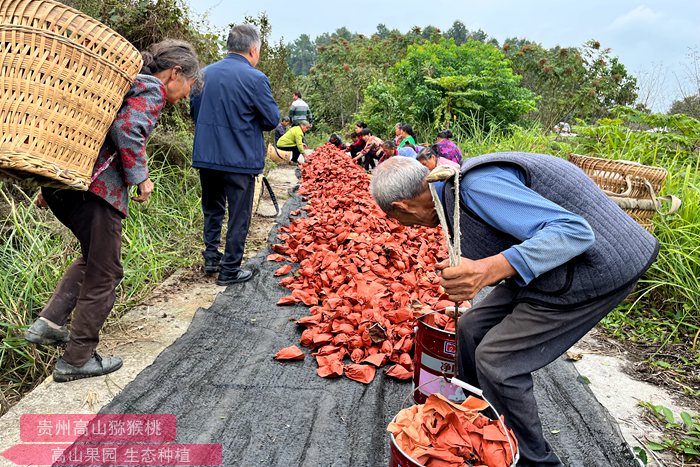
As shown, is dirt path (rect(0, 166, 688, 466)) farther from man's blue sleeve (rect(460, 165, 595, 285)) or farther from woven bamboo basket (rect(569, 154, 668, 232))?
man's blue sleeve (rect(460, 165, 595, 285))

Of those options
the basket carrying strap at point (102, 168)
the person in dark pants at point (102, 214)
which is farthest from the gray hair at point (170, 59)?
the basket carrying strap at point (102, 168)

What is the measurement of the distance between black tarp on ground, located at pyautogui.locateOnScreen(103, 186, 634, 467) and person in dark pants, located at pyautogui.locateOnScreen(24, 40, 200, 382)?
1.18 feet

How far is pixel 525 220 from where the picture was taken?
5.16 feet

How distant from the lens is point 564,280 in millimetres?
1654

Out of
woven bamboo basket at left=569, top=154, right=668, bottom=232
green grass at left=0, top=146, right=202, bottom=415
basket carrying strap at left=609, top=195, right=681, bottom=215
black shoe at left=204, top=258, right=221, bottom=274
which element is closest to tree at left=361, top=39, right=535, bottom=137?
woven bamboo basket at left=569, top=154, right=668, bottom=232

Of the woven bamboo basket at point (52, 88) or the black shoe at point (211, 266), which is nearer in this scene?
the woven bamboo basket at point (52, 88)

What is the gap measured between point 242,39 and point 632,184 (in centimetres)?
319

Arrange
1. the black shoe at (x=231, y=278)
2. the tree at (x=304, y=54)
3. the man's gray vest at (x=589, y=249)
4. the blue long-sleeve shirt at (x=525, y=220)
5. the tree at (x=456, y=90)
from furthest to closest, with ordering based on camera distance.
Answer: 1. the tree at (x=304, y=54)
2. the tree at (x=456, y=90)
3. the black shoe at (x=231, y=278)
4. the man's gray vest at (x=589, y=249)
5. the blue long-sleeve shirt at (x=525, y=220)

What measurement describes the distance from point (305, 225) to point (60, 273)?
7.91ft

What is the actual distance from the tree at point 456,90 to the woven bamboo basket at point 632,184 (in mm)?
6042

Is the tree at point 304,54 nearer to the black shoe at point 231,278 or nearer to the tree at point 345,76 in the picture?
the tree at point 345,76

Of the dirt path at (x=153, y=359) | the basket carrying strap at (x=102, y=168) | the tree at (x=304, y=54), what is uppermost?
the tree at (x=304, y=54)

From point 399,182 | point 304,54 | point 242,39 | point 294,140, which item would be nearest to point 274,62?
point 294,140

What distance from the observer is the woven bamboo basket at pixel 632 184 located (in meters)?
3.64
